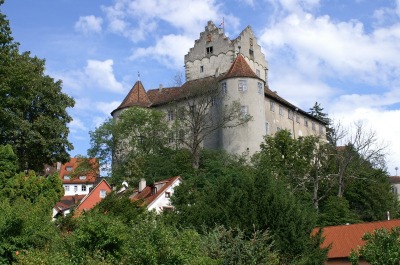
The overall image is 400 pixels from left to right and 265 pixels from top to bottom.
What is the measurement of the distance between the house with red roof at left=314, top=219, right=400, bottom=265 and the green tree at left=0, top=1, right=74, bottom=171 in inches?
635

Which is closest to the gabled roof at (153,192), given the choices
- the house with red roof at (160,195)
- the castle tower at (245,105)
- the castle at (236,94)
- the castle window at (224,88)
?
the house with red roof at (160,195)

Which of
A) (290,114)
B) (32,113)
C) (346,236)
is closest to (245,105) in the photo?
(290,114)

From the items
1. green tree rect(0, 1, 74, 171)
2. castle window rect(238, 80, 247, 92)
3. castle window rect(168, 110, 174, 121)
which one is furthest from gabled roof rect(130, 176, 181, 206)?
castle window rect(168, 110, 174, 121)

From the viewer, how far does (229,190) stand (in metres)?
30.0

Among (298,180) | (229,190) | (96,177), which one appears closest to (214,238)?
(229,190)

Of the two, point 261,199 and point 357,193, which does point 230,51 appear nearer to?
point 357,193

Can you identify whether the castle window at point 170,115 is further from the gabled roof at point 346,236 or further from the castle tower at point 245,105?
the gabled roof at point 346,236

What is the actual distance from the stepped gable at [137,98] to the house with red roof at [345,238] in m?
40.0

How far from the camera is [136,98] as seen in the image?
77.1 meters

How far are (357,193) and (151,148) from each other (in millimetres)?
20440

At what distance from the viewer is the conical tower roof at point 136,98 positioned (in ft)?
250

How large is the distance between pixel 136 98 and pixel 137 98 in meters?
0.11

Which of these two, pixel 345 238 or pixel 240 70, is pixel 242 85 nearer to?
pixel 240 70

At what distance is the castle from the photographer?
6672 centimetres
